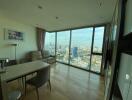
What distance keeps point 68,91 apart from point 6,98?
1587 mm

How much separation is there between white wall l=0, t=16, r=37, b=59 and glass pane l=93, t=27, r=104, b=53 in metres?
3.78

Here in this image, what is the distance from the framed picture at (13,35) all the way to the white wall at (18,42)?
6.2 inches

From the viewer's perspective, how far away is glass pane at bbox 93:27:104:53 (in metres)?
3.81

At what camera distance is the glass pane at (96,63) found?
13.0 ft

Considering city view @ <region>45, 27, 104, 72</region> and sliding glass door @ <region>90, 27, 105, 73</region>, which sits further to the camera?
city view @ <region>45, 27, 104, 72</region>

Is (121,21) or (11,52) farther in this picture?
(11,52)

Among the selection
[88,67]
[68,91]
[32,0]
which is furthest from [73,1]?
[88,67]

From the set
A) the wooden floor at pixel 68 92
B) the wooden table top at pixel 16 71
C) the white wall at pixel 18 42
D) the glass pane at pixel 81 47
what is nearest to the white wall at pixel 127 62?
the wooden table top at pixel 16 71

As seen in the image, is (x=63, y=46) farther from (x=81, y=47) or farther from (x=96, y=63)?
(x=96, y=63)

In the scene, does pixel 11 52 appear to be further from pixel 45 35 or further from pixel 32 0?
pixel 32 0

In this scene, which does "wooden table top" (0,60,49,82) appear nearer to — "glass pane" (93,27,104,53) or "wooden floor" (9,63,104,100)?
"wooden floor" (9,63,104,100)

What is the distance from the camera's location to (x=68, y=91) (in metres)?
2.55

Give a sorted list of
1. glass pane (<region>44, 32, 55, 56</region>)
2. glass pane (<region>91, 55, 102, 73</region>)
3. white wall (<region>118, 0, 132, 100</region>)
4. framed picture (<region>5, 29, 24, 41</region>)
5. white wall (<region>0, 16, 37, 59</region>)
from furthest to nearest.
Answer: glass pane (<region>44, 32, 55, 56</region>) → framed picture (<region>5, 29, 24, 41</region>) → white wall (<region>0, 16, 37, 59</region>) → glass pane (<region>91, 55, 102, 73</region>) → white wall (<region>118, 0, 132, 100</region>)

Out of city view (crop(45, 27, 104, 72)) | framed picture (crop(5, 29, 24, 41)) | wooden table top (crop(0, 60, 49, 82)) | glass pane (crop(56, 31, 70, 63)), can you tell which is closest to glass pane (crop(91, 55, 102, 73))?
city view (crop(45, 27, 104, 72))
